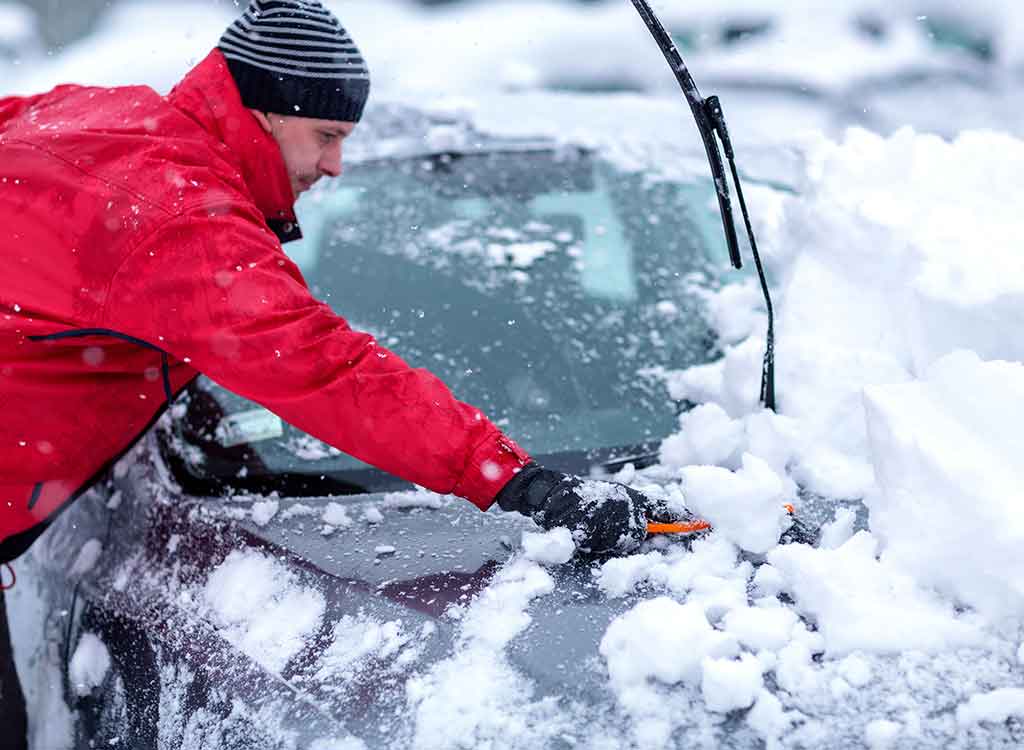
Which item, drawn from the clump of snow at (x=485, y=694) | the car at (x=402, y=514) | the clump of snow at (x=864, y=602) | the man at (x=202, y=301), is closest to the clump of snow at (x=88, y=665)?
the car at (x=402, y=514)

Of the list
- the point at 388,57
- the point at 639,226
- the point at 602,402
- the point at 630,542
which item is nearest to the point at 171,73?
the point at 388,57

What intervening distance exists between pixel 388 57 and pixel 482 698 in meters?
8.39

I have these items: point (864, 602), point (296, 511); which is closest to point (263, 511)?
point (296, 511)

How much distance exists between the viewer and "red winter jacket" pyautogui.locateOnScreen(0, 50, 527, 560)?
57.1 inches

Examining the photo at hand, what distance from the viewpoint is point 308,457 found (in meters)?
1.98

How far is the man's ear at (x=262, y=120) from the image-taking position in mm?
1736

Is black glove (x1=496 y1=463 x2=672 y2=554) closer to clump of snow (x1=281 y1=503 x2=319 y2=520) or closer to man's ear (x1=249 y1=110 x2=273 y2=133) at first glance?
clump of snow (x1=281 y1=503 x2=319 y2=520)

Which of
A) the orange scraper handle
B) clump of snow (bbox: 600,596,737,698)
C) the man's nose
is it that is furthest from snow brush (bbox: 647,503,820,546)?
the man's nose

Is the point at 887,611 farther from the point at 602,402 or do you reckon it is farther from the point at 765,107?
the point at 765,107

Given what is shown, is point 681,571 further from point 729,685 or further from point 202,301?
point 202,301

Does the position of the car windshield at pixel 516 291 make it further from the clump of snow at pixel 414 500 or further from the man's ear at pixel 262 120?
the man's ear at pixel 262 120

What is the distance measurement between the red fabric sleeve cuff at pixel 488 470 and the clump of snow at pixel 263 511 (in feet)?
1.19

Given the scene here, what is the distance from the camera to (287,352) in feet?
4.81

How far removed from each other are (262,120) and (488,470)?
28.1 inches
